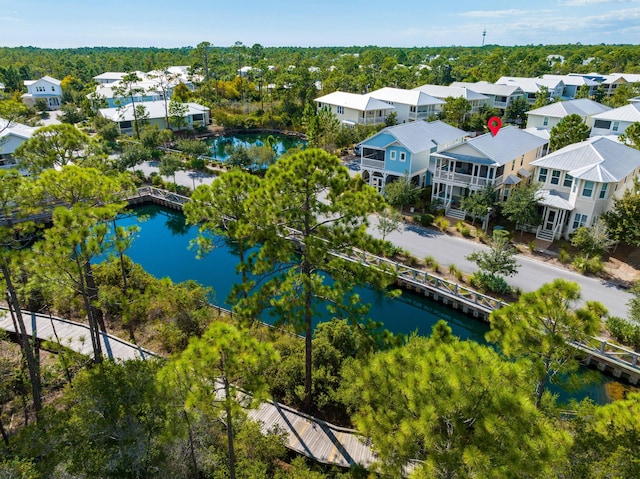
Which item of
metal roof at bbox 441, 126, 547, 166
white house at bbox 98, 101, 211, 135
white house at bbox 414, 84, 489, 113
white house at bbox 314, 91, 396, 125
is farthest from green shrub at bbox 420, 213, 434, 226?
white house at bbox 98, 101, 211, 135

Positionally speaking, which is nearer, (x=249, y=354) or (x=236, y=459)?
(x=249, y=354)

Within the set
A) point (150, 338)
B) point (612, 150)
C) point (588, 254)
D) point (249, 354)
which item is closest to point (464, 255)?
point (588, 254)

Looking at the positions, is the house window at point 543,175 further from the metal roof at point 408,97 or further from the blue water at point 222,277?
the metal roof at point 408,97

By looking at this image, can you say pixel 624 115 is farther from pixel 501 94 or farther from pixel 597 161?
pixel 501 94

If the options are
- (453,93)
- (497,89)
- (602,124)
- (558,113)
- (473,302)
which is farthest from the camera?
(497,89)

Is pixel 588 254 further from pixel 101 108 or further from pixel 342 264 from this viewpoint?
pixel 101 108

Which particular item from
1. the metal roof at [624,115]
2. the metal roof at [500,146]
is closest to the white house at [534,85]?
the metal roof at [624,115]

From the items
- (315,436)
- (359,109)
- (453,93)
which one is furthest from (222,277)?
(453,93)
